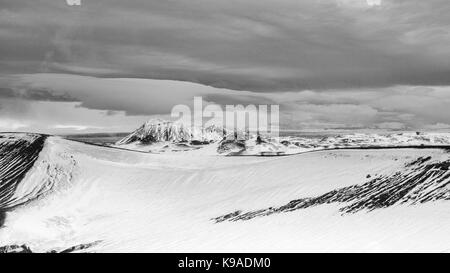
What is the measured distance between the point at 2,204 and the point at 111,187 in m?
22.0

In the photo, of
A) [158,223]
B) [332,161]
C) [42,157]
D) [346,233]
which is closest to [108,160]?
[42,157]

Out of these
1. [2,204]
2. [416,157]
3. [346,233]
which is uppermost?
[416,157]

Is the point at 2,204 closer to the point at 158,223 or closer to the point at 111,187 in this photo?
the point at 111,187

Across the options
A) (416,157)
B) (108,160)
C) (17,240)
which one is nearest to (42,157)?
(108,160)

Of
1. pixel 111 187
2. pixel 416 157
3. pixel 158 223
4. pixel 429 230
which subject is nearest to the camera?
pixel 429 230

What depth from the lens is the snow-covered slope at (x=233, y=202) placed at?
51281 mm

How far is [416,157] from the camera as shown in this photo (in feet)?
239

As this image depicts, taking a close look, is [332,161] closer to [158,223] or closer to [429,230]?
[158,223]

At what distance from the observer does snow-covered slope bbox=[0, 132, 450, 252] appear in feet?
168

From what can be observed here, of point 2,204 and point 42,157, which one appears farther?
point 42,157

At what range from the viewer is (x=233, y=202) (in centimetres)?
8625

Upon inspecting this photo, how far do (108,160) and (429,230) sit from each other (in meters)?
100

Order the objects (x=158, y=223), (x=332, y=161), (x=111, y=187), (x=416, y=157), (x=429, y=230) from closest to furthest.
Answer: (x=429, y=230) → (x=416, y=157) → (x=158, y=223) → (x=332, y=161) → (x=111, y=187)

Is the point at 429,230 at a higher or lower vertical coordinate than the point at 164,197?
higher
